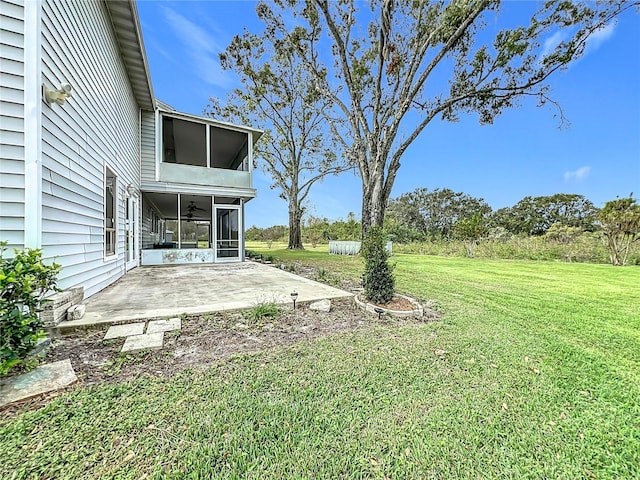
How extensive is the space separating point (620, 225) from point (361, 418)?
15.6 metres

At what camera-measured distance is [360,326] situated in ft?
12.5

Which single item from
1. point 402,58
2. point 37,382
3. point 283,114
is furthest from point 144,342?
point 283,114

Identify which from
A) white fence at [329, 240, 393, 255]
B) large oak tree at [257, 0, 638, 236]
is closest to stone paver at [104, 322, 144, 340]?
large oak tree at [257, 0, 638, 236]

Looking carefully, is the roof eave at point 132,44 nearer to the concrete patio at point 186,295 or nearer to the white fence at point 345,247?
the concrete patio at point 186,295

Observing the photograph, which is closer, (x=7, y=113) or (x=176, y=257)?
(x=7, y=113)

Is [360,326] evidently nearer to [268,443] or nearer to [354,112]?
[268,443]

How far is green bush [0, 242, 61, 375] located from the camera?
2.00m

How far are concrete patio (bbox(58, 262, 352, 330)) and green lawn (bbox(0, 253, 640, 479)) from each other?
64.0 inches

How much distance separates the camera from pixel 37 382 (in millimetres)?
2162

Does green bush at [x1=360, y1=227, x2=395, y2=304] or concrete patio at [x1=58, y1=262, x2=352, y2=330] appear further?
green bush at [x1=360, y1=227, x2=395, y2=304]

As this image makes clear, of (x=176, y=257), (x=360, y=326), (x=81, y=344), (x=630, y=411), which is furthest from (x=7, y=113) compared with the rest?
(x=176, y=257)

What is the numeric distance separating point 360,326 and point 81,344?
317cm

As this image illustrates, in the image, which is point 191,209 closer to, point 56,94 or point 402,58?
point 56,94

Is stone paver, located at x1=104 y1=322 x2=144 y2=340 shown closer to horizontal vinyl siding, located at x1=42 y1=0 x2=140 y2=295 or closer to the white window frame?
horizontal vinyl siding, located at x1=42 y1=0 x2=140 y2=295
